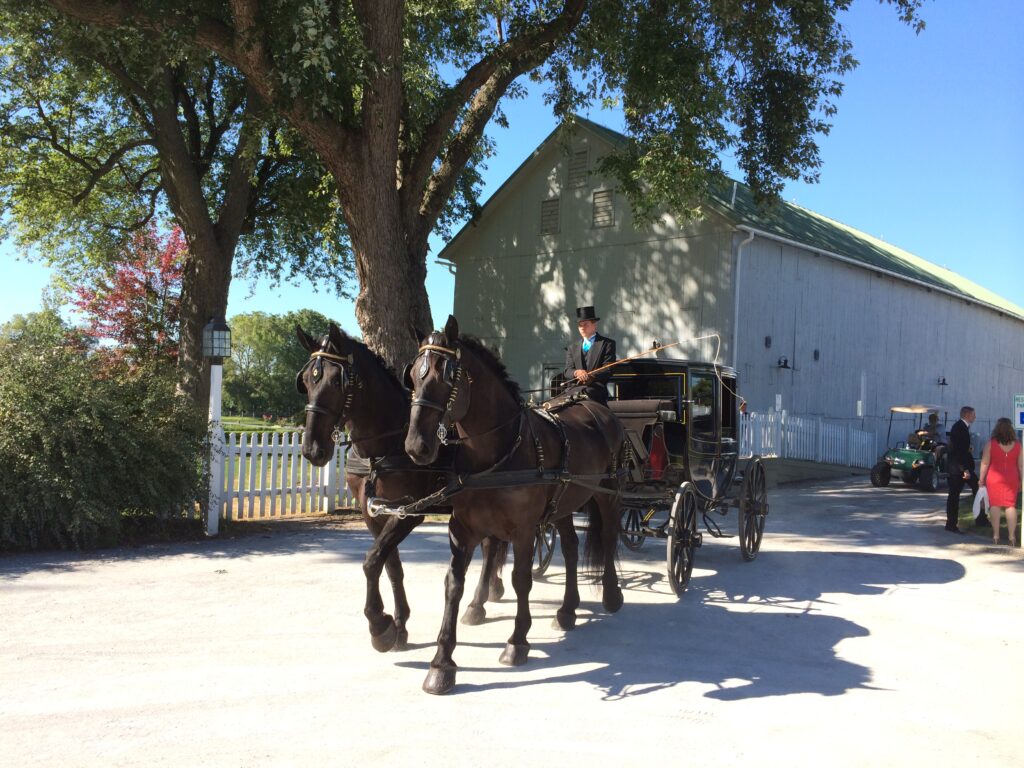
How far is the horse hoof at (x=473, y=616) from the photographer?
22.4 ft

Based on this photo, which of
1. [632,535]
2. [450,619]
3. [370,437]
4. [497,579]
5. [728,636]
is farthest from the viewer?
[632,535]

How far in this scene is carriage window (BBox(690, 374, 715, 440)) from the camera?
29.1ft

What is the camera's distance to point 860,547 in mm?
11031

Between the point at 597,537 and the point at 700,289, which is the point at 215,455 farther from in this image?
the point at 700,289

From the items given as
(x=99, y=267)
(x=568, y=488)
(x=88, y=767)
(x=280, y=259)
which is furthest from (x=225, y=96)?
(x=88, y=767)

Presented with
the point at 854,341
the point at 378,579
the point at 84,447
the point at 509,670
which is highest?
the point at 854,341

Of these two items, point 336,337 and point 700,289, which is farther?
point 700,289

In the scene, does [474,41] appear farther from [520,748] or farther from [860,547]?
[520,748]

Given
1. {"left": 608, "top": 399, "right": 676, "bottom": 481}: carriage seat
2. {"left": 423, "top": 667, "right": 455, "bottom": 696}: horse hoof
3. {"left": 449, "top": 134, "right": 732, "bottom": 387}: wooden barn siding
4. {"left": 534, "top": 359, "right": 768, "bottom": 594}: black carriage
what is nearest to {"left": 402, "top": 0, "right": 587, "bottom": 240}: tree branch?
A: {"left": 534, "top": 359, "right": 768, "bottom": 594}: black carriage

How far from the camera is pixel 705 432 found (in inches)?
355

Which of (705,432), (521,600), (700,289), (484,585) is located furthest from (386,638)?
(700,289)

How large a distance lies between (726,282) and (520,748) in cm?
1678

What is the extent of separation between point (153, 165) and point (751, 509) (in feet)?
56.6

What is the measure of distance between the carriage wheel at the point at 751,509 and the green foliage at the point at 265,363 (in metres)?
48.3
